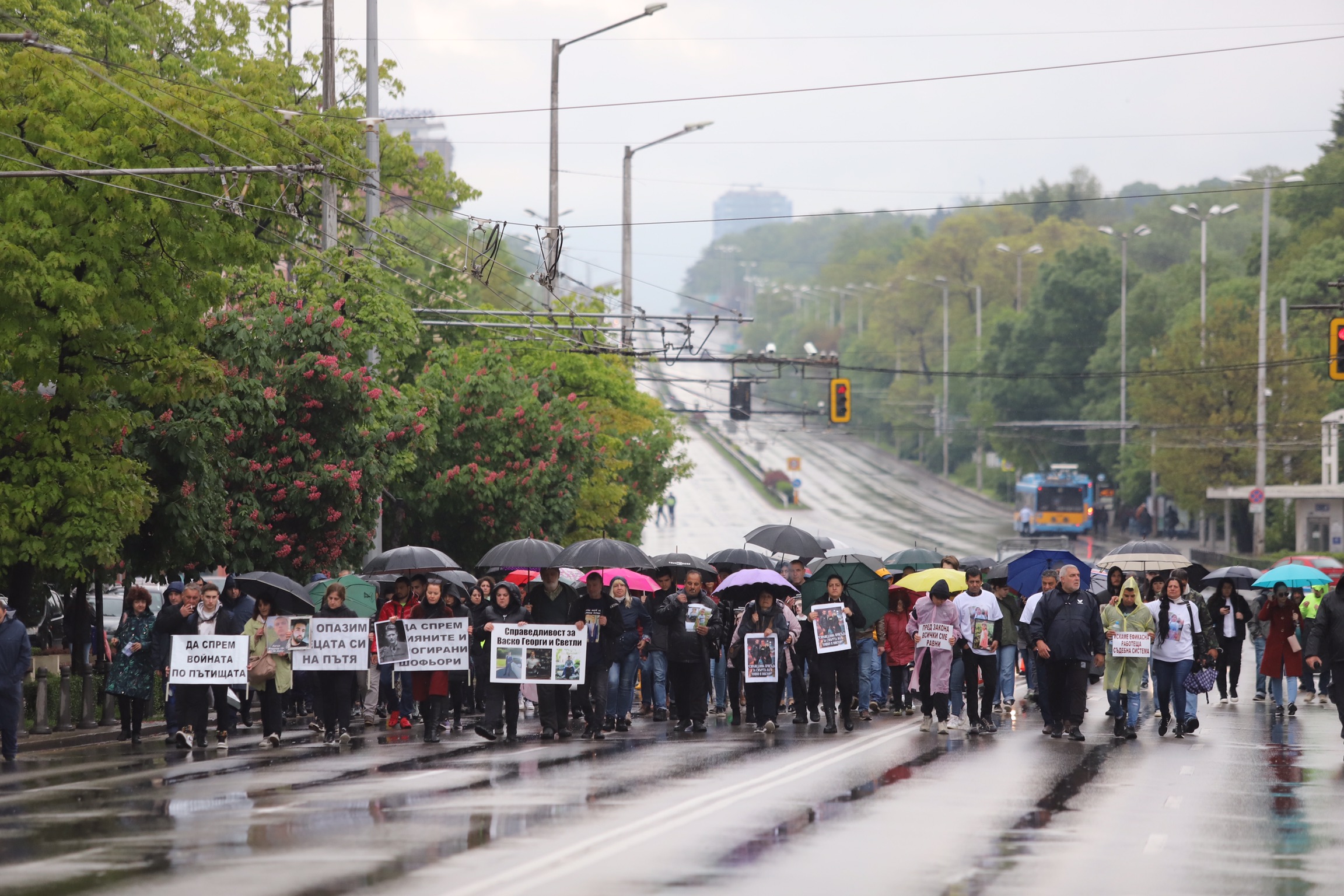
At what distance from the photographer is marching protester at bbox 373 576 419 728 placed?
2069 cm

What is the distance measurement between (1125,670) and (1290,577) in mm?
5277

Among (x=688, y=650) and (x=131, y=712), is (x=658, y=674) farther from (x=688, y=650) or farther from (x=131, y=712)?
(x=131, y=712)

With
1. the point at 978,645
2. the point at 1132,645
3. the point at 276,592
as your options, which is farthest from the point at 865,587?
the point at 276,592

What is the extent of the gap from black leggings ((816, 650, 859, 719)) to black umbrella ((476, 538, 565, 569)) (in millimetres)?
4330

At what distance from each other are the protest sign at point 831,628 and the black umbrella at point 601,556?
319 centimetres

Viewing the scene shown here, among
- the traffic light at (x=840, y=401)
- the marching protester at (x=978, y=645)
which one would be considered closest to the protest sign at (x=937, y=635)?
the marching protester at (x=978, y=645)

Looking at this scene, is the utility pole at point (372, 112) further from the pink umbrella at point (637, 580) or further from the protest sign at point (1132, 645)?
the protest sign at point (1132, 645)

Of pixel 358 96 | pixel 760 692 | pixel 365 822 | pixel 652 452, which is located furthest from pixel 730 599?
pixel 652 452

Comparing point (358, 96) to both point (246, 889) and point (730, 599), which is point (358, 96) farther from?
point (246, 889)

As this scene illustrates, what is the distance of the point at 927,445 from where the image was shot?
125m

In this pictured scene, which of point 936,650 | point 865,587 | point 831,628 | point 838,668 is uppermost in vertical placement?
point 865,587

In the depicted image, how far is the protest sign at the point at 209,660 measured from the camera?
1902 centimetres

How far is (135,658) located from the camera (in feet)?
64.5

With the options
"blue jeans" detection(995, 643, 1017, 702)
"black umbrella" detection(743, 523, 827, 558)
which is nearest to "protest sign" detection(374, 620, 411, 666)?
"blue jeans" detection(995, 643, 1017, 702)
